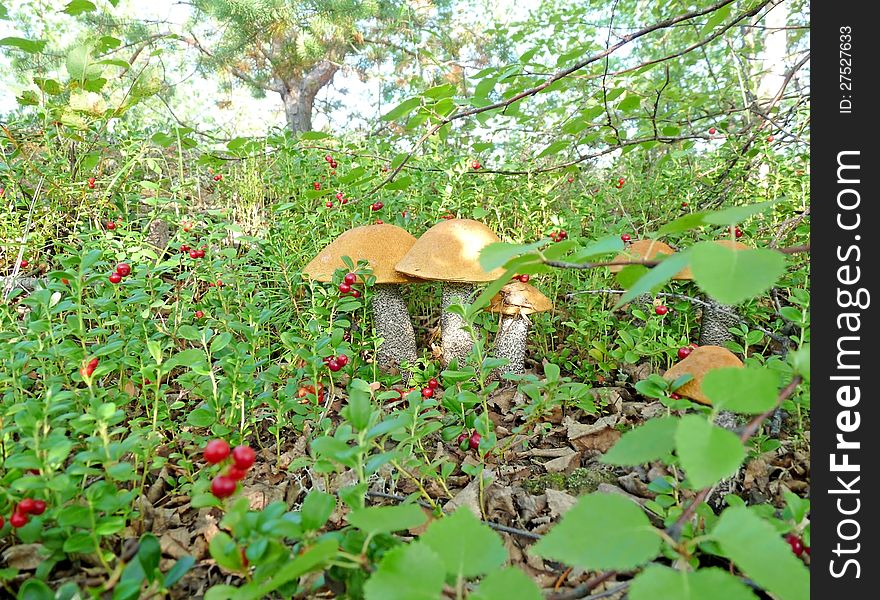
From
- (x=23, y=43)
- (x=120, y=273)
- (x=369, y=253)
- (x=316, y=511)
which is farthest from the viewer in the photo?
(x=369, y=253)

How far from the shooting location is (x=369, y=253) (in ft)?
8.95

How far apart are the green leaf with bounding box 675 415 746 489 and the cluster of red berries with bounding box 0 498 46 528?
1.38 m

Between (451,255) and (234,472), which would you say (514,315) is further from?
(234,472)

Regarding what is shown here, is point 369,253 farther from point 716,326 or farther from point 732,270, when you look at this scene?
point 732,270

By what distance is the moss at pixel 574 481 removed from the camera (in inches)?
75.6

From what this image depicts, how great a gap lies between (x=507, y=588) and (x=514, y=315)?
214 centimetres

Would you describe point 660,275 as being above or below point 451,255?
below

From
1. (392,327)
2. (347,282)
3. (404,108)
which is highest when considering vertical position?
(404,108)

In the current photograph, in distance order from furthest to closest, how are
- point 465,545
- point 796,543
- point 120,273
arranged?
point 120,273 → point 796,543 → point 465,545

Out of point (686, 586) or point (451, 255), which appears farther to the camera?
point (451, 255)

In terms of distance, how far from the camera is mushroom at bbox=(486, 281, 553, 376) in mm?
2752

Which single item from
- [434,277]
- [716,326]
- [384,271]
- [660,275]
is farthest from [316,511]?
[716,326]

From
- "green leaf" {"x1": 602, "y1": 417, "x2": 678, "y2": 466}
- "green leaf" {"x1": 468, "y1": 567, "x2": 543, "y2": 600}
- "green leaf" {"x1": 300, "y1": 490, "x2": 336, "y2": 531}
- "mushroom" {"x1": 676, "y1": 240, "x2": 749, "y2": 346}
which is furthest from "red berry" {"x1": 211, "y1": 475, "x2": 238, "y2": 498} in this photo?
"mushroom" {"x1": 676, "y1": 240, "x2": 749, "y2": 346}
